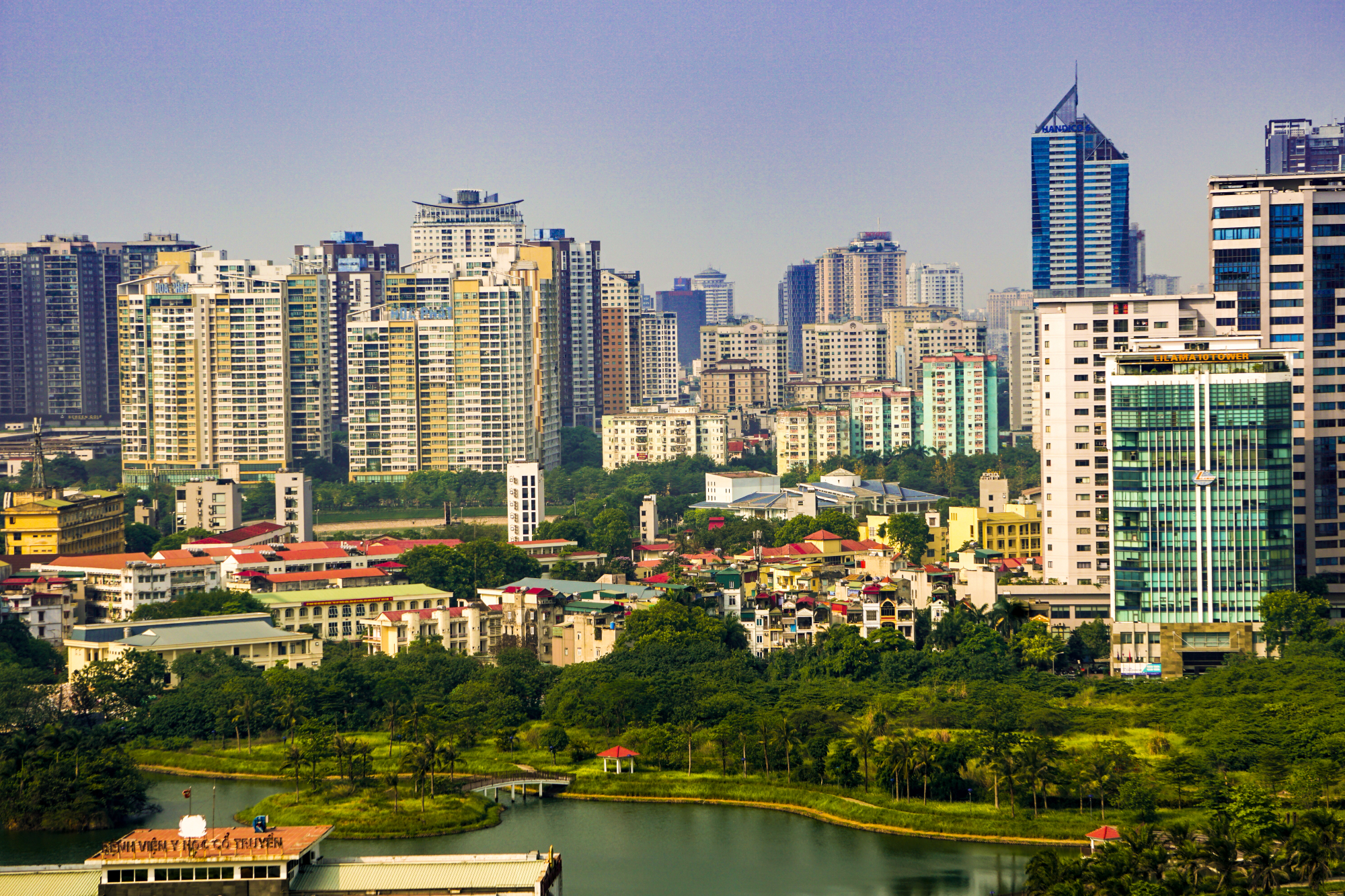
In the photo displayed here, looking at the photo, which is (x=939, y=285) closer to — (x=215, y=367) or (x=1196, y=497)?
(x=215, y=367)

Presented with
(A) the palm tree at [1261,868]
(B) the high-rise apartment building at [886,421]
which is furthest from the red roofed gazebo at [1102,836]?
(B) the high-rise apartment building at [886,421]

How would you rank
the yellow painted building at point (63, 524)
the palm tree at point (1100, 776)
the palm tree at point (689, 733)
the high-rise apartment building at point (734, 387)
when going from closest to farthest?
1. the palm tree at point (1100, 776)
2. the palm tree at point (689, 733)
3. the yellow painted building at point (63, 524)
4. the high-rise apartment building at point (734, 387)

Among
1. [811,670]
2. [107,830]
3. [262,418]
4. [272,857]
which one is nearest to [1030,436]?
[262,418]

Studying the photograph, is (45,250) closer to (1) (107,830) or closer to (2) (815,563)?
(2) (815,563)

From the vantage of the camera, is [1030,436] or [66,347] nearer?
[1030,436]

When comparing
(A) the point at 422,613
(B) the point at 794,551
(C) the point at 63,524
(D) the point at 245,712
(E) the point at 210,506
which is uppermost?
(E) the point at 210,506

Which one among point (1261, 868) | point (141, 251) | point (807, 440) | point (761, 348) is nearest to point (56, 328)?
point (141, 251)

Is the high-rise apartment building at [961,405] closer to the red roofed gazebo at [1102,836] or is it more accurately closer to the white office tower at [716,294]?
the red roofed gazebo at [1102,836]
